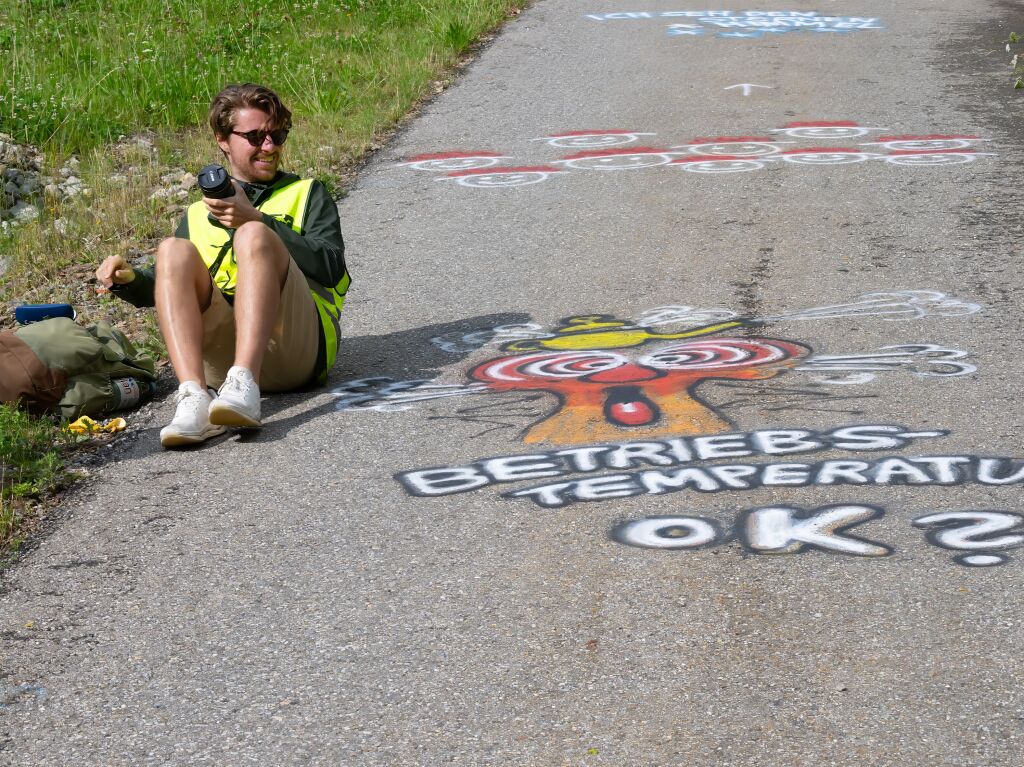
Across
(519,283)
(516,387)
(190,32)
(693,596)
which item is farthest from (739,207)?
(190,32)

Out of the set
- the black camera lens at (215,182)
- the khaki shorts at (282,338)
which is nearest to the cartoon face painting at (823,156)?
the khaki shorts at (282,338)

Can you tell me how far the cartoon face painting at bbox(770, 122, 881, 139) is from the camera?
27.4 ft

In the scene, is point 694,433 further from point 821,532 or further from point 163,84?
point 163,84

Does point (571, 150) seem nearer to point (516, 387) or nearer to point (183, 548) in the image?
point (516, 387)

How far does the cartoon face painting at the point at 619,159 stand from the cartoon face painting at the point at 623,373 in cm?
284

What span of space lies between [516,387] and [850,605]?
1.86 m

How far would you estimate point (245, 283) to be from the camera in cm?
419

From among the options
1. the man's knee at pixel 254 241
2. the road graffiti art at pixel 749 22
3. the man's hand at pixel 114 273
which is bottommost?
the man's hand at pixel 114 273

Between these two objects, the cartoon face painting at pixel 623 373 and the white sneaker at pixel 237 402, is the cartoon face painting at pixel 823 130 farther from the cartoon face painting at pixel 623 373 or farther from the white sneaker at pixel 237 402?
the white sneaker at pixel 237 402

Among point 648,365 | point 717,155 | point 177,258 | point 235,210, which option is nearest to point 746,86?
point 717,155

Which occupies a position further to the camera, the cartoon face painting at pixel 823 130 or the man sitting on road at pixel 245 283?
the cartoon face painting at pixel 823 130

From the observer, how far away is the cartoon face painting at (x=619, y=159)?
7930mm

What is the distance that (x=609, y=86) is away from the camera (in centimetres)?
1017

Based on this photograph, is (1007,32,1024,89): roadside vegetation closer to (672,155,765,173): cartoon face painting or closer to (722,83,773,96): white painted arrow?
(722,83,773,96): white painted arrow
